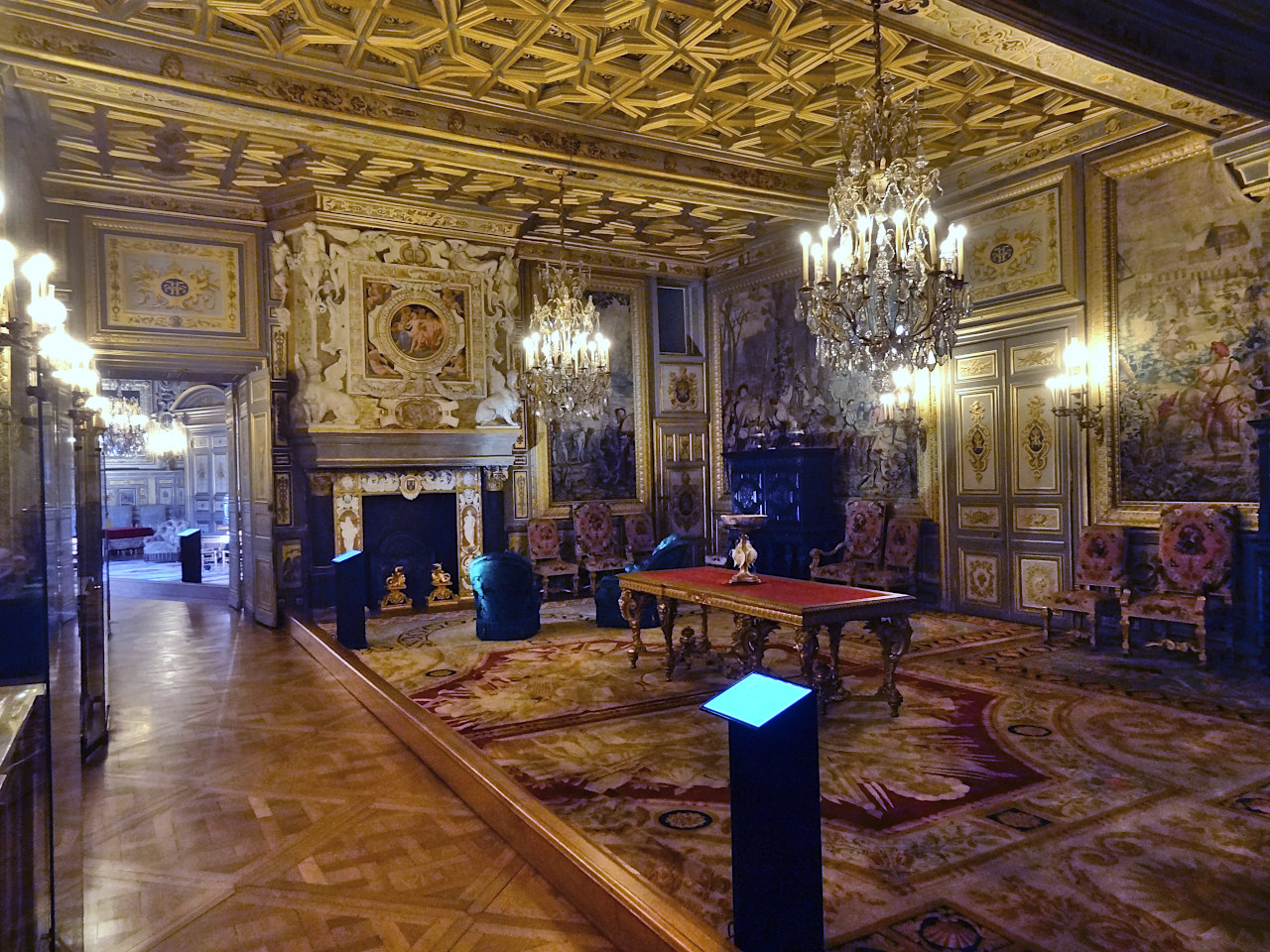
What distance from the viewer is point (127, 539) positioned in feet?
58.3

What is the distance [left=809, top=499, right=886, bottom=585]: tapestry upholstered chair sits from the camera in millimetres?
8984

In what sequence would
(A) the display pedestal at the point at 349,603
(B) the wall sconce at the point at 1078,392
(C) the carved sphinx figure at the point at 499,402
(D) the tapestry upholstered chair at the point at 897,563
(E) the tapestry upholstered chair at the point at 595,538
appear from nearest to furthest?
(B) the wall sconce at the point at 1078,392 → (A) the display pedestal at the point at 349,603 → (D) the tapestry upholstered chair at the point at 897,563 → (C) the carved sphinx figure at the point at 499,402 → (E) the tapestry upholstered chair at the point at 595,538

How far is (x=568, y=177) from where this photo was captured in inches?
330

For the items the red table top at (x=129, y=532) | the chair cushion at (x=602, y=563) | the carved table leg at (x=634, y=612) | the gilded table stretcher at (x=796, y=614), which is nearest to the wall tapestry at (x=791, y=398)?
the chair cushion at (x=602, y=563)

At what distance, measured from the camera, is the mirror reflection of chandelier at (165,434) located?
18000 millimetres

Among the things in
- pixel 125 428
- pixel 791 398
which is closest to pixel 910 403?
pixel 791 398

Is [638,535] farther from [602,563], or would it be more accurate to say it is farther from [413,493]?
[413,493]

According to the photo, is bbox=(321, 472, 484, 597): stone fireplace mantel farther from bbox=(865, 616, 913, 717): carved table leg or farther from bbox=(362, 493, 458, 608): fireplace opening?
bbox=(865, 616, 913, 717): carved table leg

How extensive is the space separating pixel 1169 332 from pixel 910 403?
2595 millimetres

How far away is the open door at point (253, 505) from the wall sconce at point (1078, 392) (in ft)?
26.4

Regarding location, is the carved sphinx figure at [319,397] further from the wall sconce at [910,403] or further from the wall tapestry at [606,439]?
the wall sconce at [910,403]

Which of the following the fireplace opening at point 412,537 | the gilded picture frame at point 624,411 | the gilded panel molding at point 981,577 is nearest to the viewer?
the gilded panel molding at point 981,577

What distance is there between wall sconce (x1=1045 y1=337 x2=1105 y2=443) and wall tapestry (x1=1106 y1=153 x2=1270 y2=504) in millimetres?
211

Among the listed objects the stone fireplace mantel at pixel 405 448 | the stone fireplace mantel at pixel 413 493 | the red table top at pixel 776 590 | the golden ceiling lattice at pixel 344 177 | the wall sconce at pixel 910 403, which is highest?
the golden ceiling lattice at pixel 344 177
